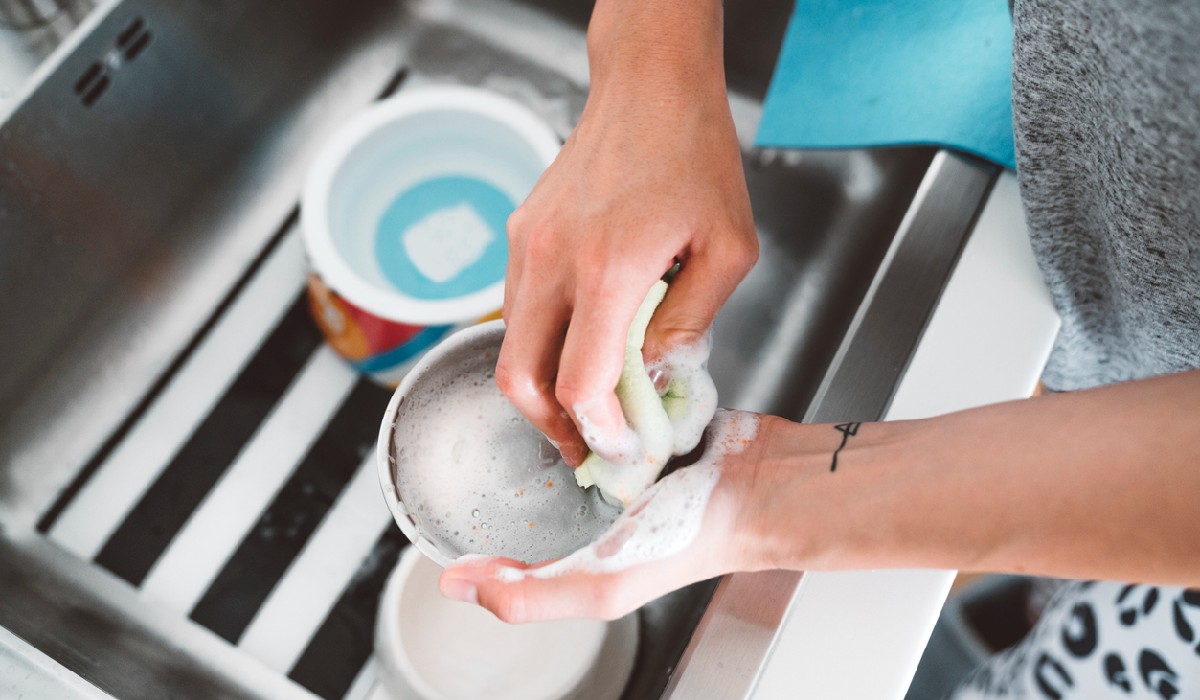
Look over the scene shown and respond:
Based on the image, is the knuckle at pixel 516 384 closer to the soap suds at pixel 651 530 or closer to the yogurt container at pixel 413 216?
the soap suds at pixel 651 530

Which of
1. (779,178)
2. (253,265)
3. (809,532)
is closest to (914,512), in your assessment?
(809,532)

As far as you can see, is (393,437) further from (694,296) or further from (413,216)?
(413,216)

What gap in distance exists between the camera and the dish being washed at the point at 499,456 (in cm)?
41

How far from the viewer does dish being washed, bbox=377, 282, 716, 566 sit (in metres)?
0.41

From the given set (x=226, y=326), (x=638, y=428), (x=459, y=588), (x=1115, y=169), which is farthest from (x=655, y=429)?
(x=226, y=326)

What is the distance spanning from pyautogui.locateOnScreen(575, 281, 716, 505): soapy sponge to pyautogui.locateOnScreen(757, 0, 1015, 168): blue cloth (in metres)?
0.28

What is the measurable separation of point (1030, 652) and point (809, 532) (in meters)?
0.36

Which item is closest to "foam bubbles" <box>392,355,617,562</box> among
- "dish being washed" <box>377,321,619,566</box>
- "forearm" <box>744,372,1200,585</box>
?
"dish being washed" <box>377,321,619,566</box>

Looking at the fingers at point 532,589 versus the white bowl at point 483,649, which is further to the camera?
the white bowl at point 483,649

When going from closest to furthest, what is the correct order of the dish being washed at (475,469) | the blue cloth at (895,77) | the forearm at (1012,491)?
the forearm at (1012,491)
the dish being washed at (475,469)
the blue cloth at (895,77)

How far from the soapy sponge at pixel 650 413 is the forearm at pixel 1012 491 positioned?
44 mm

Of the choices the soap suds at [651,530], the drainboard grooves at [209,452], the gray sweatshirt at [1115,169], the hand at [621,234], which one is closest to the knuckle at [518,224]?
the hand at [621,234]

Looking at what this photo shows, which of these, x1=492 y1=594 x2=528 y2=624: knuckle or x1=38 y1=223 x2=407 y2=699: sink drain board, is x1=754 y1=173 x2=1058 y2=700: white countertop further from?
x1=38 y1=223 x2=407 y2=699: sink drain board

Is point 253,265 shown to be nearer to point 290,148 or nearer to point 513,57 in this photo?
point 290,148
